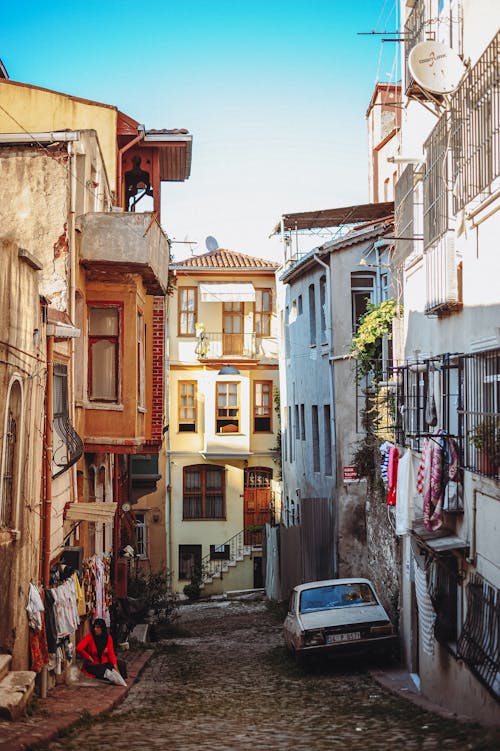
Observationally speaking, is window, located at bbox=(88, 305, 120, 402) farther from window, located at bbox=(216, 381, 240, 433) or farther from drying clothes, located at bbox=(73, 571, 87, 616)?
window, located at bbox=(216, 381, 240, 433)

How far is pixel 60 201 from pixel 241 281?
23071 mm

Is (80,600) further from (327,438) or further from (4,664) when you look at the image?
(327,438)

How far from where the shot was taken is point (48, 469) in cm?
1391

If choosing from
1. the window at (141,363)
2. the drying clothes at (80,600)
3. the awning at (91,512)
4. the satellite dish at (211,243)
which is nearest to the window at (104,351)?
the window at (141,363)

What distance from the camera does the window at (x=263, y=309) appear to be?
1544 inches

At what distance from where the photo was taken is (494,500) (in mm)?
10422

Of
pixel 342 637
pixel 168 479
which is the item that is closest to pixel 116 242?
pixel 342 637

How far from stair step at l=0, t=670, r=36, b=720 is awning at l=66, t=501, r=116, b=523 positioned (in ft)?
12.5

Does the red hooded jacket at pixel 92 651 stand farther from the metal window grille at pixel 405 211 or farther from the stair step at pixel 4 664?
the metal window grille at pixel 405 211

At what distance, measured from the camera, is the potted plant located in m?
10.1

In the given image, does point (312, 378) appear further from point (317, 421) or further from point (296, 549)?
point (296, 549)

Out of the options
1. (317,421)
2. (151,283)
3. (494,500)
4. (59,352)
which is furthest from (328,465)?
(494,500)

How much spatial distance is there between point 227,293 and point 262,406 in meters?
4.79

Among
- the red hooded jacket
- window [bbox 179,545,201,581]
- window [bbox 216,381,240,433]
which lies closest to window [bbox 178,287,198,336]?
window [bbox 216,381,240,433]
